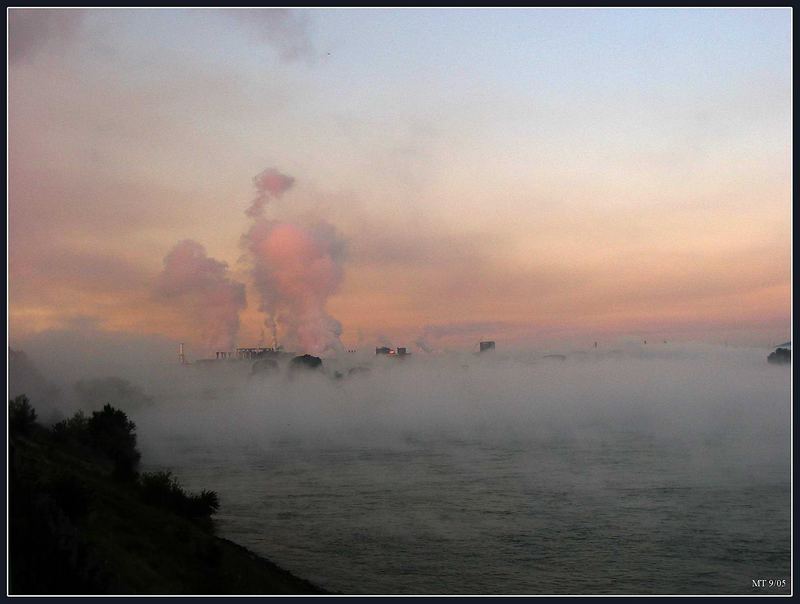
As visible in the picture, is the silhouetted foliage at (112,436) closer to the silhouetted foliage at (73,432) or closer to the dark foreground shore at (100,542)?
Result: the silhouetted foliage at (73,432)

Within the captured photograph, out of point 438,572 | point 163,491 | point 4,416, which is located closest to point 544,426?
point 438,572

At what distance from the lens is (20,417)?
31.6m

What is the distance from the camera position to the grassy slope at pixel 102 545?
16938 millimetres

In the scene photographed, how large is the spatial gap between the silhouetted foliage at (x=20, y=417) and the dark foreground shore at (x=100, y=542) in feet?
0.84

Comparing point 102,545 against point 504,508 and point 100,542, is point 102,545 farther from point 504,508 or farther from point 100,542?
point 504,508

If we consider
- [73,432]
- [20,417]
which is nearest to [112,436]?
[73,432]

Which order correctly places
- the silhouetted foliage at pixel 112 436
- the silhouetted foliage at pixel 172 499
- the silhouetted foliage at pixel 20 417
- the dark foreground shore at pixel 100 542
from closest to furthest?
the dark foreground shore at pixel 100 542, the silhouetted foliage at pixel 20 417, the silhouetted foliage at pixel 172 499, the silhouetted foliage at pixel 112 436

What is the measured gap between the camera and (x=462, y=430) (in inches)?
7431

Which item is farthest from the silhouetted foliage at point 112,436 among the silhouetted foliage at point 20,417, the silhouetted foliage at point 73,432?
the silhouetted foliage at point 20,417

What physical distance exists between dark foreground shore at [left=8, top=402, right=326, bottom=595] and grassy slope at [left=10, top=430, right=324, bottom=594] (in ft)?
0.08

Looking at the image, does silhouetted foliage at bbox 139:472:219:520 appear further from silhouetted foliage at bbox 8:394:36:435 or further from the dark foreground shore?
silhouetted foliage at bbox 8:394:36:435

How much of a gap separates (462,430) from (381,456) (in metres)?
64.6

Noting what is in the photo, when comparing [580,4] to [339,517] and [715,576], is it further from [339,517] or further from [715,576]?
[339,517]

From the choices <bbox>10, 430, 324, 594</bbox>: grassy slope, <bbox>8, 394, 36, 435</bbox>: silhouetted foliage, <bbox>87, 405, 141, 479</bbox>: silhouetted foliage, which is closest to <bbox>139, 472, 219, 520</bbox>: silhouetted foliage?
<bbox>10, 430, 324, 594</bbox>: grassy slope
